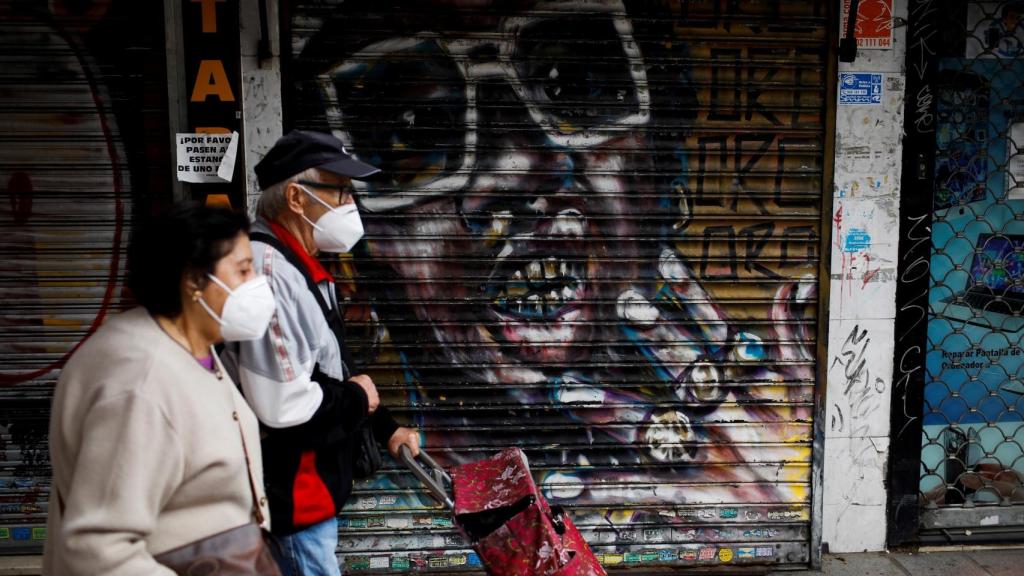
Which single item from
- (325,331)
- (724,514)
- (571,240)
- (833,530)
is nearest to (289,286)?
(325,331)

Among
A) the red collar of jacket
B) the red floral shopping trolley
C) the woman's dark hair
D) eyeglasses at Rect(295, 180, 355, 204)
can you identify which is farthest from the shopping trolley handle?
the woman's dark hair

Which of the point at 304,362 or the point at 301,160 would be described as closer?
the point at 304,362

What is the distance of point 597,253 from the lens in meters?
4.42

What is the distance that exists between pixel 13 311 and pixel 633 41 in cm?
356

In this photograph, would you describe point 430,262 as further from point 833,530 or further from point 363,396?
point 833,530

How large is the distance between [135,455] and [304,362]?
2.34 feet

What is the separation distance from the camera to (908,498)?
463 cm

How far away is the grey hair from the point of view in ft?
8.60

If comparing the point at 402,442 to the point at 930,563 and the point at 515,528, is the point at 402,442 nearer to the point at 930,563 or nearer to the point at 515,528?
the point at 515,528

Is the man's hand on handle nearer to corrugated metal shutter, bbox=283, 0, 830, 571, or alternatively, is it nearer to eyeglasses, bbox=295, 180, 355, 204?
eyeglasses, bbox=295, 180, 355, 204

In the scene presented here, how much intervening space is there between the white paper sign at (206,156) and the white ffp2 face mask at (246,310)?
6.73 ft

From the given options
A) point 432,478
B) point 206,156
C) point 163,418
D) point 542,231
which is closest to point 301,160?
point 163,418

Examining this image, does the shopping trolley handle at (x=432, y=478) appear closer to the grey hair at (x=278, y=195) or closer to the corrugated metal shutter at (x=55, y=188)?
the grey hair at (x=278, y=195)

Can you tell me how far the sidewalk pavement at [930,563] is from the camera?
4461 mm
